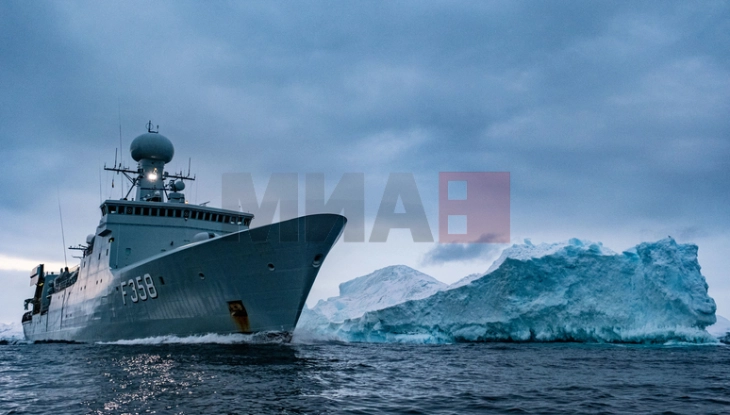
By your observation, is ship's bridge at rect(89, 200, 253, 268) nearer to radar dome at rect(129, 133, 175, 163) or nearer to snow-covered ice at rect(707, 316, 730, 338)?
radar dome at rect(129, 133, 175, 163)

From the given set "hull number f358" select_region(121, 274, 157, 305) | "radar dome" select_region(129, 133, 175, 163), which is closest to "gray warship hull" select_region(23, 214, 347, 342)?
"hull number f358" select_region(121, 274, 157, 305)

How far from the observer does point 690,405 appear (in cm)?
850

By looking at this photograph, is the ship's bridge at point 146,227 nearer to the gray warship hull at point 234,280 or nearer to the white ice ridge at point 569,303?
the gray warship hull at point 234,280

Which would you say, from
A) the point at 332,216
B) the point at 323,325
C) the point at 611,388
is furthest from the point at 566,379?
the point at 323,325

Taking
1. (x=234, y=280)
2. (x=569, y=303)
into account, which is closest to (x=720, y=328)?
(x=569, y=303)

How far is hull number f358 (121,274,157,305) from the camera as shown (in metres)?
19.2

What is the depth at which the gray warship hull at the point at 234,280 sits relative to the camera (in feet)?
55.5

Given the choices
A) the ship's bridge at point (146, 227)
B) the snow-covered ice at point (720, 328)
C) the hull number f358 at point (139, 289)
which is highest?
the ship's bridge at point (146, 227)

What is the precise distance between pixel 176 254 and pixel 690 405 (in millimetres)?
15103

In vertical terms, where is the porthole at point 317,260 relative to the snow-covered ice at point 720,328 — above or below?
above

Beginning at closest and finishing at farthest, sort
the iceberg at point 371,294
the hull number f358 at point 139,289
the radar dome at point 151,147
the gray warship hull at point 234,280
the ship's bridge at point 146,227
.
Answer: the gray warship hull at point 234,280
the hull number f358 at point 139,289
the ship's bridge at point 146,227
the radar dome at point 151,147
the iceberg at point 371,294

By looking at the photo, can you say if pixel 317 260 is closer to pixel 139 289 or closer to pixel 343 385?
pixel 139 289

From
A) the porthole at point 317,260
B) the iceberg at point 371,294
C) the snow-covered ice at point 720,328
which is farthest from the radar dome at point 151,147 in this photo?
the snow-covered ice at point 720,328

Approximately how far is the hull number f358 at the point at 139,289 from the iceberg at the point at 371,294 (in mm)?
12918
